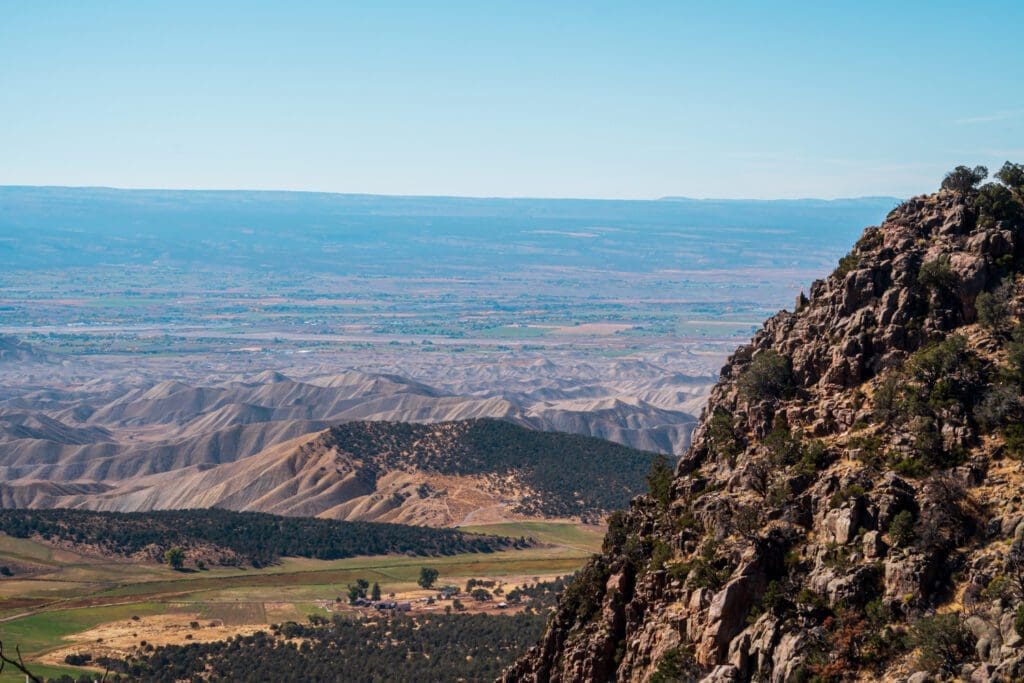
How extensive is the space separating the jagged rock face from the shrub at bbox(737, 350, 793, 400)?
2.4 inches

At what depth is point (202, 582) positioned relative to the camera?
319 feet

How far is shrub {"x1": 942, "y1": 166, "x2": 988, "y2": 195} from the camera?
135ft

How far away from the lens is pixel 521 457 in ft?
447

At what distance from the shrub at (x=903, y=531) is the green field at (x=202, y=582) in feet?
184

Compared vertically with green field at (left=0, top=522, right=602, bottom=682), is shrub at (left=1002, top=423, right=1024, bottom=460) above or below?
above

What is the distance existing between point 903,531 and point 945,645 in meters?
3.39

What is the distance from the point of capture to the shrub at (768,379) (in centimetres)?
3734

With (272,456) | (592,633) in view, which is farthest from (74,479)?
(592,633)

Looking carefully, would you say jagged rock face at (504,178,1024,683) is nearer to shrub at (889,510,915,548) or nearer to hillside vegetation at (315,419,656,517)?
shrub at (889,510,915,548)

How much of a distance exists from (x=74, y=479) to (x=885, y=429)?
518 feet

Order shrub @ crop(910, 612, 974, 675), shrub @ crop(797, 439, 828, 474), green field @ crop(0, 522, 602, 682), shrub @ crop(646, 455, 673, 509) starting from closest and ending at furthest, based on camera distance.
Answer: shrub @ crop(910, 612, 974, 675)
shrub @ crop(797, 439, 828, 474)
shrub @ crop(646, 455, 673, 509)
green field @ crop(0, 522, 602, 682)

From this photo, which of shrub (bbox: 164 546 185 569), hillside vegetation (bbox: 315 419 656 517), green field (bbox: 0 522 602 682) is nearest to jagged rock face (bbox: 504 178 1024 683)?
green field (bbox: 0 522 602 682)

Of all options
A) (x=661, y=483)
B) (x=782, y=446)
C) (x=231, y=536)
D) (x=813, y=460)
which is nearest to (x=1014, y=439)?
(x=813, y=460)

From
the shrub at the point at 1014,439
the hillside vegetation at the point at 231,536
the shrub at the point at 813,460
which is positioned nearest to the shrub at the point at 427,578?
the hillside vegetation at the point at 231,536
